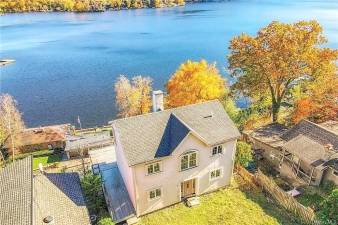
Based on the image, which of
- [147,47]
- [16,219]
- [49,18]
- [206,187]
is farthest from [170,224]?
[49,18]

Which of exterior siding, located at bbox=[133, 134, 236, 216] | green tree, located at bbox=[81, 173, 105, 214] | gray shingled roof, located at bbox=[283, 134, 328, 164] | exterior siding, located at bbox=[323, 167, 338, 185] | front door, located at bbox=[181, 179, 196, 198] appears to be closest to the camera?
exterior siding, located at bbox=[133, 134, 236, 216]

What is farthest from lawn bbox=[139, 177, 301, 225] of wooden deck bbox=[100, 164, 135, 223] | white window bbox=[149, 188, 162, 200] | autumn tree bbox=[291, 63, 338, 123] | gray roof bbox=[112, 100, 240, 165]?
autumn tree bbox=[291, 63, 338, 123]

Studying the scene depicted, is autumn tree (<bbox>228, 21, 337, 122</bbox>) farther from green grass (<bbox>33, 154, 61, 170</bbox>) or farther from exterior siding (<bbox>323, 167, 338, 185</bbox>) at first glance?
green grass (<bbox>33, 154, 61, 170</bbox>)

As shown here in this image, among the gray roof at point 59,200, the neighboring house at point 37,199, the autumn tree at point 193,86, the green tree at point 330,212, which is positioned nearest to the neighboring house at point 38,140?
the autumn tree at point 193,86

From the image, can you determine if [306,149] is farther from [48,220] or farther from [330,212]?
[48,220]

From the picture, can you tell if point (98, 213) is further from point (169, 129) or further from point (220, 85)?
point (220, 85)

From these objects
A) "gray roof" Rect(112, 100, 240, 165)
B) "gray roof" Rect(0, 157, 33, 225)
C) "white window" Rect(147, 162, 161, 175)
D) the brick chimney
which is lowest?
"white window" Rect(147, 162, 161, 175)
